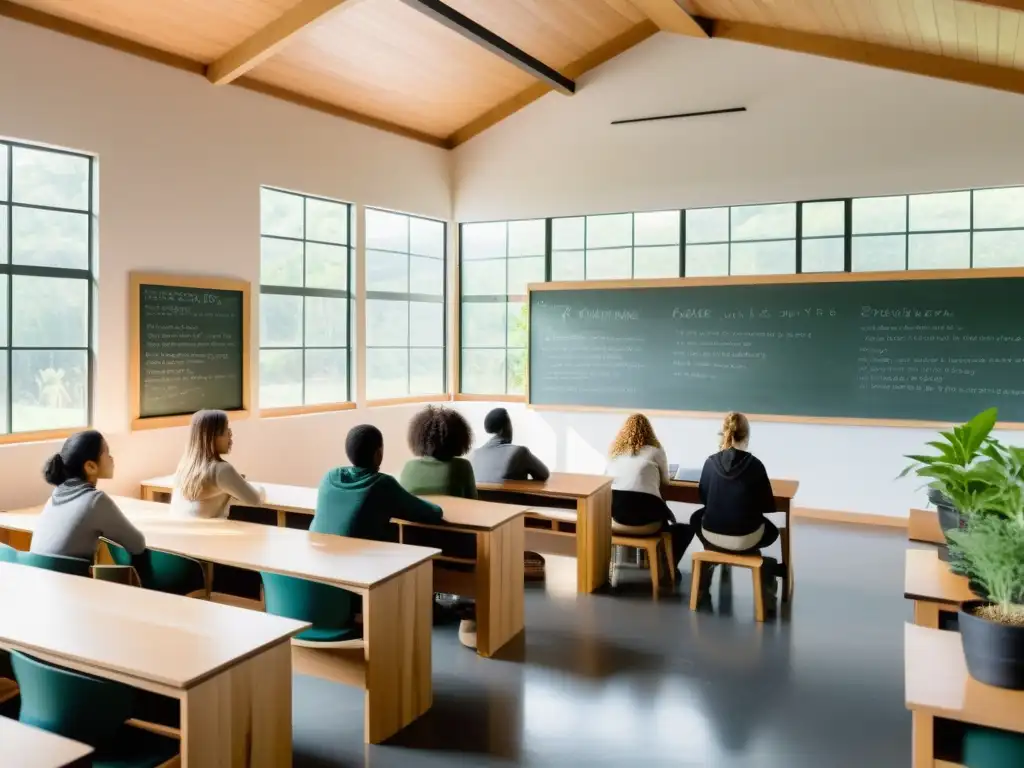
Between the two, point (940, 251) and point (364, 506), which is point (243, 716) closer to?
point (364, 506)

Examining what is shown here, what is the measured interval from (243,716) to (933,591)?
201cm

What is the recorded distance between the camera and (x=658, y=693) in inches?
127

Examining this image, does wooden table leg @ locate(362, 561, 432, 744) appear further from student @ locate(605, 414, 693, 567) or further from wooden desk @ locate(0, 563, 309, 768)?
student @ locate(605, 414, 693, 567)

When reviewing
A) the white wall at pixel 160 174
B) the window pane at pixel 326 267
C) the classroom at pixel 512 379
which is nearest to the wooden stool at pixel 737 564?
the classroom at pixel 512 379

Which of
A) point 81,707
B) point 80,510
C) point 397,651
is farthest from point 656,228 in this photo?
point 81,707

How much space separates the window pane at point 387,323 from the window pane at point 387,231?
0.50m

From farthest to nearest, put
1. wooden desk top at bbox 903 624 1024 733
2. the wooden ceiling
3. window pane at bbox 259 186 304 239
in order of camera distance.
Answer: window pane at bbox 259 186 304 239 → the wooden ceiling → wooden desk top at bbox 903 624 1024 733

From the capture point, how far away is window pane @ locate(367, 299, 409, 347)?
7.14 m

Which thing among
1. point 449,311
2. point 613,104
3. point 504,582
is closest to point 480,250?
point 449,311

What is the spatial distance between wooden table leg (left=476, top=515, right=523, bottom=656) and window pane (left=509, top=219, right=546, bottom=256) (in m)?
4.27

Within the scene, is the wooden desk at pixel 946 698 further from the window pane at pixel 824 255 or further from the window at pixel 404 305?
the window at pixel 404 305

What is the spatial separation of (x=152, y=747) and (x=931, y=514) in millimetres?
3211

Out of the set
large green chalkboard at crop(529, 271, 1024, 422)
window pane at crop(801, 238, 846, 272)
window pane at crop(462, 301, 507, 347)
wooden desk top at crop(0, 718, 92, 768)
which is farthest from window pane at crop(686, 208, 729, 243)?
wooden desk top at crop(0, 718, 92, 768)

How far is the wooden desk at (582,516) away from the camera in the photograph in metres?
4.36
